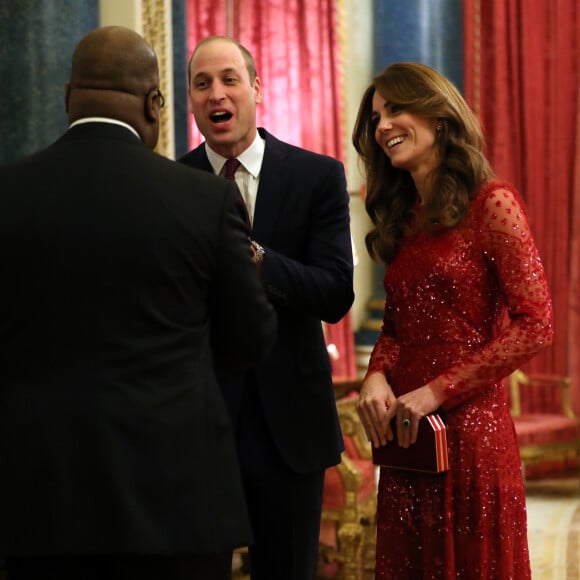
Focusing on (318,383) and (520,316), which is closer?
(520,316)

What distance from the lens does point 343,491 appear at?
4344 millimetres

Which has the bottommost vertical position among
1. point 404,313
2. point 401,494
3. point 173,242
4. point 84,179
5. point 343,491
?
point 343,491

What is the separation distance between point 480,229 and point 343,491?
207cm

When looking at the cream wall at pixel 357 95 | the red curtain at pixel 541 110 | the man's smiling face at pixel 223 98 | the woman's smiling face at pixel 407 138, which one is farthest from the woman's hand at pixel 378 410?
the red curtain at pixel 541 110

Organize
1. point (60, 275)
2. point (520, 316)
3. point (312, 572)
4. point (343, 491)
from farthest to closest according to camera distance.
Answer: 1. point (343, 491)
2. point (312, 572)
3. point (520, 316)
4. point (60, 275)

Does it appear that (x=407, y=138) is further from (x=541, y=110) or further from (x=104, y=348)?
(x=541, y=110)

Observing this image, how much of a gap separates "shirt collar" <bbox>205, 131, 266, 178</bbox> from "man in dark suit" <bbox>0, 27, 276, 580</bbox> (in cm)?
78

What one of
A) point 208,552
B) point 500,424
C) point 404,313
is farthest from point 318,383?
point 208,552

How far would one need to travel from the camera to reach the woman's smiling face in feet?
8.70

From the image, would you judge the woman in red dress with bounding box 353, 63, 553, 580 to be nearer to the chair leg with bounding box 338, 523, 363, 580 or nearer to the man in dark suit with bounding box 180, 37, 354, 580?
the man in dark suit with bounding box 180, 37, 354, 580

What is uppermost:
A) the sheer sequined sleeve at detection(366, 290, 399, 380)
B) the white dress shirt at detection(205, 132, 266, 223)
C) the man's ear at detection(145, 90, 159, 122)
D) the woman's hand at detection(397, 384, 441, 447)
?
the man's ear at detection(145, 90, 159, 122)

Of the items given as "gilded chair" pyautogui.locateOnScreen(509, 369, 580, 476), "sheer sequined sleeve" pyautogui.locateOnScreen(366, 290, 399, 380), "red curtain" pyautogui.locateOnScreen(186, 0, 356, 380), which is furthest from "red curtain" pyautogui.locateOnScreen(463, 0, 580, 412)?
"sheer sequined sleeve" pyautogui.locateOnScreen(366, 290, 399, 380)

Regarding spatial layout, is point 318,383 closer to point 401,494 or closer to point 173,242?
point 401,494

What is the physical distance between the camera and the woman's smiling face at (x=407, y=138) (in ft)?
8.70
